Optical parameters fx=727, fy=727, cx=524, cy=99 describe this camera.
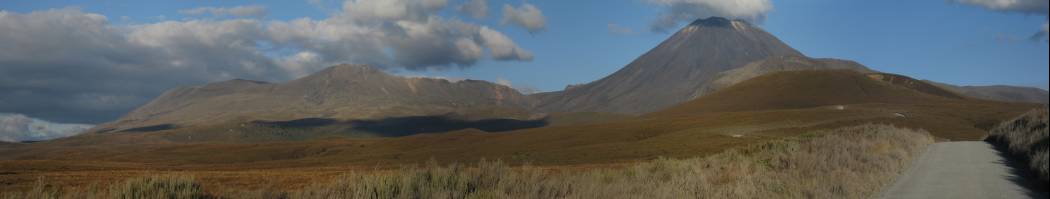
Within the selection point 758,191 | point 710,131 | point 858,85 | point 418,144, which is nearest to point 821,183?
point 758,191

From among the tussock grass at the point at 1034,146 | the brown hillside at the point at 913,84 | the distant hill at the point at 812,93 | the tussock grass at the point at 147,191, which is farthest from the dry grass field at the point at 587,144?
the brown hillside at the point at 913,84

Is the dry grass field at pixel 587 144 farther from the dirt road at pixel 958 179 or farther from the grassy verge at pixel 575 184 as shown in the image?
the grassy verge at pixel 575 184

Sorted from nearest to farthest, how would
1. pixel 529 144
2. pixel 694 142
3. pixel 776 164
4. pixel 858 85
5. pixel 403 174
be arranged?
1. pixel 403 174
2. pixel 776 164
3. pixel 694 142
4. pixel 529 144
5. pixel 858 85

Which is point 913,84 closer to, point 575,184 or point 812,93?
point 812,93

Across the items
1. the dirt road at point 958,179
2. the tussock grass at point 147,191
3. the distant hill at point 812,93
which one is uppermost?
the distant hill at point 812,93

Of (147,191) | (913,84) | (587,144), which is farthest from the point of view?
(913,84)

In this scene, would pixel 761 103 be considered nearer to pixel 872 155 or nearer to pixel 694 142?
pixel 694 142

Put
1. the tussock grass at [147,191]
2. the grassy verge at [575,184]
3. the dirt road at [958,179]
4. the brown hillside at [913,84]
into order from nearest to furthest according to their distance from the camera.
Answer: the tussock grass at [147,191], the grassy verge at [575,184], the dirt road at [958,179], the brown hillside at [913,84]

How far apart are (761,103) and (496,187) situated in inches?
5340

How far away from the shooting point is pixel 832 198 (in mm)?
12852

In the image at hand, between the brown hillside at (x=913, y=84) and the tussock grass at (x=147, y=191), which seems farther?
the brown hillside at (x=913, y=84)

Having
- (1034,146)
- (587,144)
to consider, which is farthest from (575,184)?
(587,144)

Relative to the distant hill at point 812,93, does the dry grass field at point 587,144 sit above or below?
below

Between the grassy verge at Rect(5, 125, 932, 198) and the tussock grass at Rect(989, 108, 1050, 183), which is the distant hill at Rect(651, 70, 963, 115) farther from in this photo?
the grassy verge at Rect(5, 125, 932, 198)
